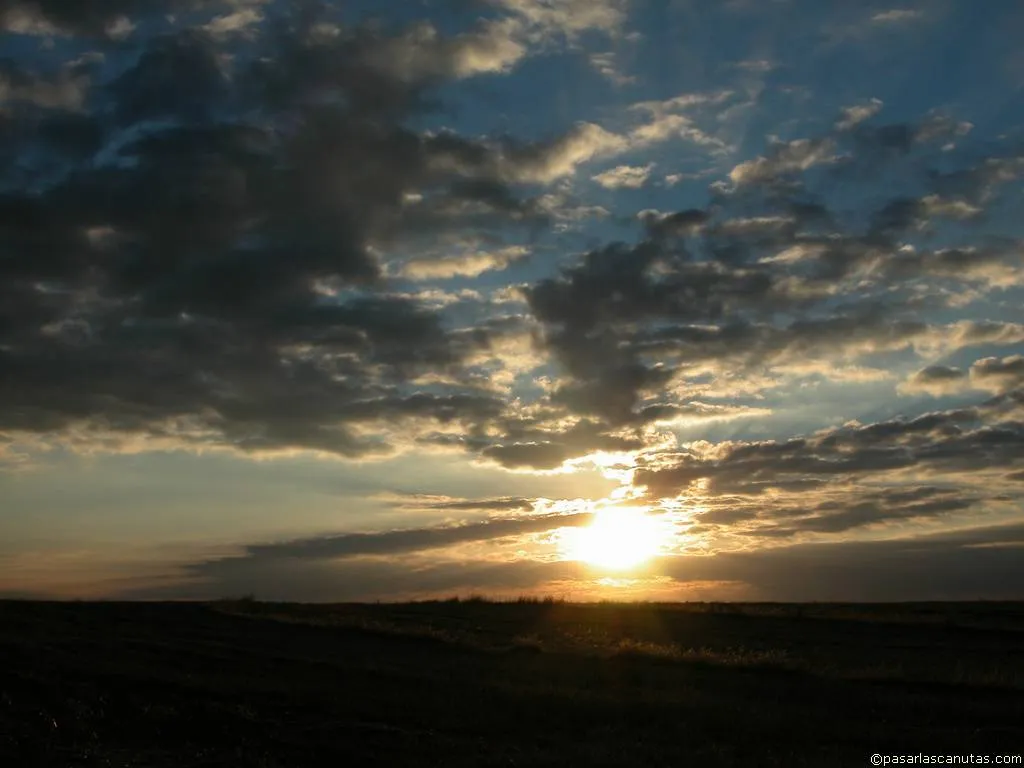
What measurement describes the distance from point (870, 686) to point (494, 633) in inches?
774

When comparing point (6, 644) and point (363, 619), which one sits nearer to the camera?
point (6, 644)

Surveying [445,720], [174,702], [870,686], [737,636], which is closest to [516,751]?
[445,720]

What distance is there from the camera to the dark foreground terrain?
56.5ft

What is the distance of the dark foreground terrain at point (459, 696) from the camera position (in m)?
17.2

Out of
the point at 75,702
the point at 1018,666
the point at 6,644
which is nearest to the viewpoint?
the point at 75,702

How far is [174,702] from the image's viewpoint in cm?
2012

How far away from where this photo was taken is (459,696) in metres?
23.5

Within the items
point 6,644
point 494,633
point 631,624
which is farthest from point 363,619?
point 6,644

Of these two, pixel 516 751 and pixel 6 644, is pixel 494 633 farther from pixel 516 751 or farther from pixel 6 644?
pixel 516 751

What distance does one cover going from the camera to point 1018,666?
114 ft

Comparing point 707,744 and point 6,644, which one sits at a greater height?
point 6,644

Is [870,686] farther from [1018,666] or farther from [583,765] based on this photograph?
[583,765]

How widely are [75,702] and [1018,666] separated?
3231cm

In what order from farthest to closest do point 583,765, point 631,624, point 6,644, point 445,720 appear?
point 631,624 < point 6,644 < point 445,720 < point 583,765
